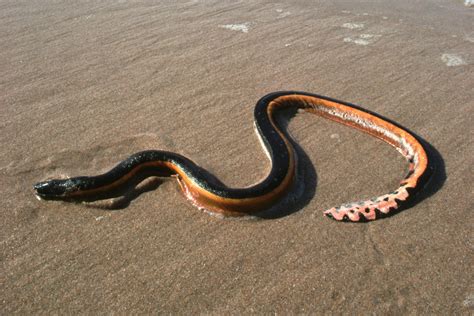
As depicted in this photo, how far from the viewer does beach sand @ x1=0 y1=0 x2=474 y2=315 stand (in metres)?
3.43

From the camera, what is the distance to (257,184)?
4168mm

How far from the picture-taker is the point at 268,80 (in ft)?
20.8

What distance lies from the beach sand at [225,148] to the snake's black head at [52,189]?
131mm

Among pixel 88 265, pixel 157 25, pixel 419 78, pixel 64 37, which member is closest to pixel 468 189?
pixel 419 78

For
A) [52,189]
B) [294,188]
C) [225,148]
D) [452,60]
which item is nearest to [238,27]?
[225,148]

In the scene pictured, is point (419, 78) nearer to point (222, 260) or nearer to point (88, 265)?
point (222, 260)

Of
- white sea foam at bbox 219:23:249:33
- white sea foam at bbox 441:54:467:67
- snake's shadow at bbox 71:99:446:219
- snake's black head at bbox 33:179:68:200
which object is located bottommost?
snake's shadow at bbox 71:99:446:219

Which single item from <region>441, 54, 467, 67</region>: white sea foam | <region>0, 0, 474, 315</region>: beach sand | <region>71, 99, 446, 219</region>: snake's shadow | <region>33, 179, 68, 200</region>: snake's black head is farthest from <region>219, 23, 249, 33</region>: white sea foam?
<region>33, 179, 68, 200</region>: snake's black head

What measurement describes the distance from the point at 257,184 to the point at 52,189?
6.94ft

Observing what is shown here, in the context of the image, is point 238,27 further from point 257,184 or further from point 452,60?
point 257,184

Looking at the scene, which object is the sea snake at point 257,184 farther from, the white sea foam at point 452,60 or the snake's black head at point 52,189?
the white sea foam at point 452,60

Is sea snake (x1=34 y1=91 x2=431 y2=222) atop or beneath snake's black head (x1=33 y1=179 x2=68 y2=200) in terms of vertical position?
beneath

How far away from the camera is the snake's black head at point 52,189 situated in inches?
162

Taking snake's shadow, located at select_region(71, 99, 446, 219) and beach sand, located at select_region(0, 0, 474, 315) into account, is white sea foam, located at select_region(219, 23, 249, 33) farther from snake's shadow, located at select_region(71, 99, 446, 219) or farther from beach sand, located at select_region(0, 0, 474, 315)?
snake's shadow, located at select_region(71, 99, 446, 219)
